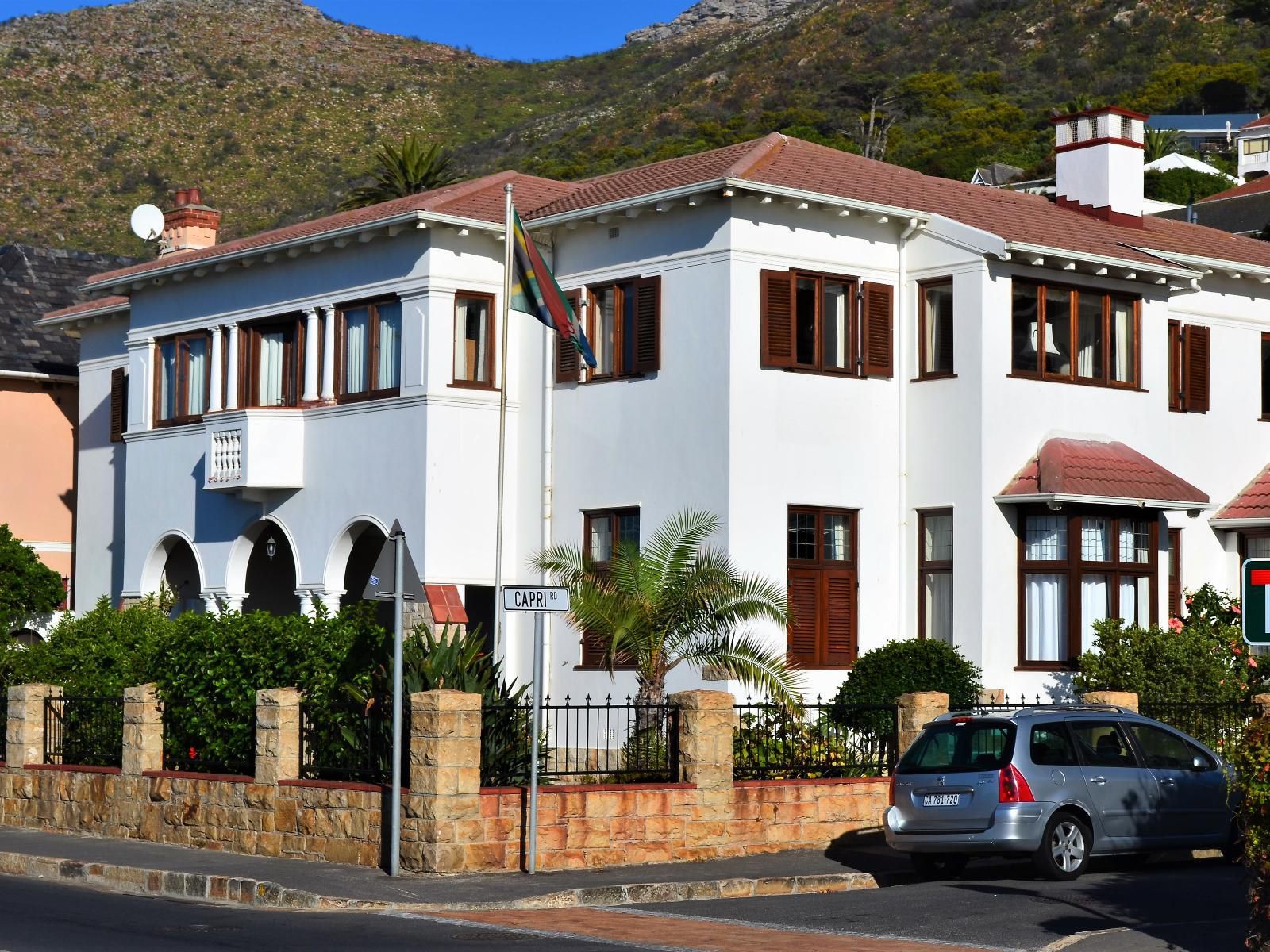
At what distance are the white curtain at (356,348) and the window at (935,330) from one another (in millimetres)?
7630

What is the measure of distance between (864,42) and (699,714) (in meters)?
90.6

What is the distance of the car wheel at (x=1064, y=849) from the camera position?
17.3 meters

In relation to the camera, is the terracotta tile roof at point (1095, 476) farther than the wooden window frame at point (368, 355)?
No

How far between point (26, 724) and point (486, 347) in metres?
7.79

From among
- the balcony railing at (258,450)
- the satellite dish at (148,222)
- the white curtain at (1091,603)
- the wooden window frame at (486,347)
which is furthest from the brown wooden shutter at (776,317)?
the satellite dish at (148,222)

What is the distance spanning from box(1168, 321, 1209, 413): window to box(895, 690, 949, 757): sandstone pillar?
932 centimetres

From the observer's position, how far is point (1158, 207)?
8025 centimetres

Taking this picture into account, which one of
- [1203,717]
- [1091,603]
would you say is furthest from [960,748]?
[1091,603]

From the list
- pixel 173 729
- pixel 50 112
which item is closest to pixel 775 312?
pixel 173 729

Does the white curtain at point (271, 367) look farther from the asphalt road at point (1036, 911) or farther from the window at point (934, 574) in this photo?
the asphalt road at point (1036, 911)

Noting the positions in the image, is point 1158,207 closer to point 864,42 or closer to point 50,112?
point 864,42

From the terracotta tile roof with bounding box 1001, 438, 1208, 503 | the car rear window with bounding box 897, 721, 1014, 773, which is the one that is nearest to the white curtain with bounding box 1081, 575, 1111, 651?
the terracotta tile roof with bounding box 1001, 438, 1208, 503

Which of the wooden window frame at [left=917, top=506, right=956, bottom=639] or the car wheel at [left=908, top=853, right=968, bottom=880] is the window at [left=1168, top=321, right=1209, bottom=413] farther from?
the car wheel at [left=908, top=853, right=968, bottom=880]

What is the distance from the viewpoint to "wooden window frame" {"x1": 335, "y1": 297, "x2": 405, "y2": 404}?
27203 millimetres
